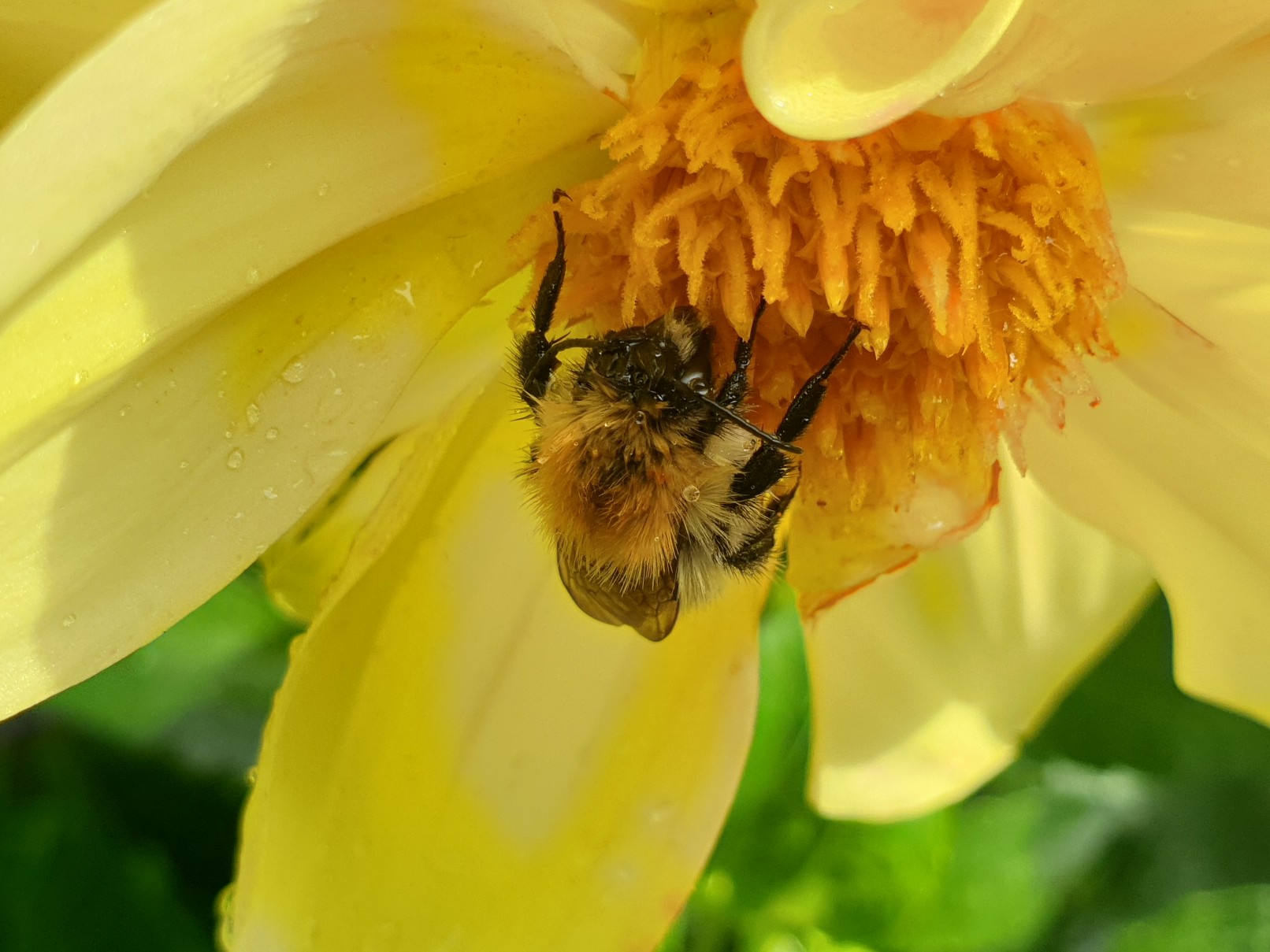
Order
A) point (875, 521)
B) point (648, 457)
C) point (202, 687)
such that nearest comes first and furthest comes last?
point (648, 457), point (875, 521), point (202, 687)

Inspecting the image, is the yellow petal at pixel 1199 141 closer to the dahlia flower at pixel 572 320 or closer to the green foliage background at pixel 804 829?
the dahlia flower at pixel 572 320

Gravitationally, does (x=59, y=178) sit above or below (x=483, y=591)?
above

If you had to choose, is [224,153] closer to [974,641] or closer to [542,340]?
[542,340]

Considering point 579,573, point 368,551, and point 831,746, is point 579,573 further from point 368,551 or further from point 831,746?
point 831,746

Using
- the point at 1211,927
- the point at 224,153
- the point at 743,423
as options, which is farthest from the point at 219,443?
the point at 1211,927

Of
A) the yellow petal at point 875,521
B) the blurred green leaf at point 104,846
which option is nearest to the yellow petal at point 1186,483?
the yellow petal at point 875,521

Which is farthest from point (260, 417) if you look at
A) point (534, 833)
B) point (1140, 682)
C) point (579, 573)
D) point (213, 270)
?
point (1140, 682)
